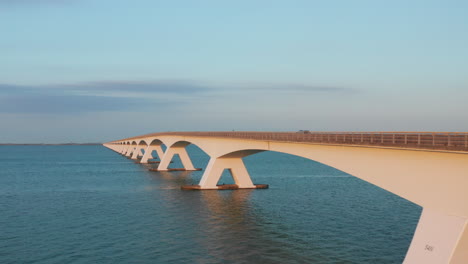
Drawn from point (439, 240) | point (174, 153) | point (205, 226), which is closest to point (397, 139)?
point (439, 240)

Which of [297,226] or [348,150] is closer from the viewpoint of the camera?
[348,150]

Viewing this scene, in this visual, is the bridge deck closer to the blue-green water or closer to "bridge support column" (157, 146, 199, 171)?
the blue-green water

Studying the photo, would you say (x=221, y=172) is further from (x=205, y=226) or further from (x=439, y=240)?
(x=439, y=240)

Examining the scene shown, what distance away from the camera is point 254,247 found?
34.2 m

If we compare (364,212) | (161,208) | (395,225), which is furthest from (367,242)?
(161,208)

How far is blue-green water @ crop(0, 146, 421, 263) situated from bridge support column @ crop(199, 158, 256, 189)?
2.84 meters

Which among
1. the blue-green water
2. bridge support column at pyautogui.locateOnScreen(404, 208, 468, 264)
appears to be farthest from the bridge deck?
the blue-green water

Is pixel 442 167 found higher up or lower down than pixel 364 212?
higher up

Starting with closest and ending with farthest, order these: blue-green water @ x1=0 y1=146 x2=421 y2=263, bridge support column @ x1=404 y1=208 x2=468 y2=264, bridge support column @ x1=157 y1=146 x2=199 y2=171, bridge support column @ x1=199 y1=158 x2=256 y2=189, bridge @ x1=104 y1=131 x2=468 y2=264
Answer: bridge support column @ x1=404 y1=208 x2=468 y2=264 < bridge @ x1=104 y1=131 x2=468 y2=264 < blue-green water @ x1=0 y1=146 x2=421 y2=263 < bridge support column @ x1=199 y1=158 x2=256 y2=189 < bridge support column @ x1=157 y1=146 x2=199 y2=171

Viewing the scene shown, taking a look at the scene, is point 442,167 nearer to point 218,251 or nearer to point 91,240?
point 218,251

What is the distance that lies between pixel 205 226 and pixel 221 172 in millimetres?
25492

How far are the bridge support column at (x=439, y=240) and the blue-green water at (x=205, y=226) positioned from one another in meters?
6.43

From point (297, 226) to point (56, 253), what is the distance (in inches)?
786

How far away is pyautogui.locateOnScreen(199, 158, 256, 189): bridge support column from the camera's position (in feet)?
219
